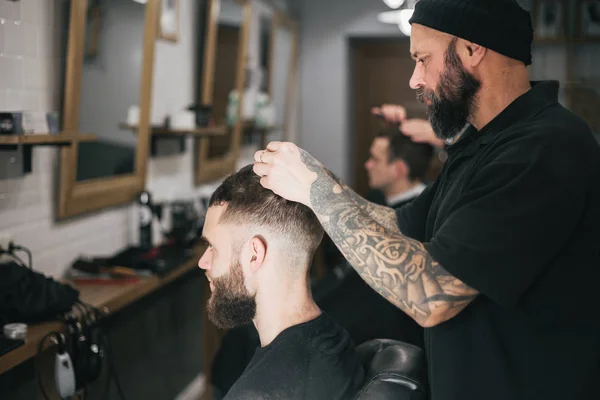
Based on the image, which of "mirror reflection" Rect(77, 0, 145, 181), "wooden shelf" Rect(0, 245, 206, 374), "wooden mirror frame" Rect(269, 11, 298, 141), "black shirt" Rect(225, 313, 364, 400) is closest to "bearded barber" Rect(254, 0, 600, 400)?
"black shirt" Rect(225, 313, 364, 400)

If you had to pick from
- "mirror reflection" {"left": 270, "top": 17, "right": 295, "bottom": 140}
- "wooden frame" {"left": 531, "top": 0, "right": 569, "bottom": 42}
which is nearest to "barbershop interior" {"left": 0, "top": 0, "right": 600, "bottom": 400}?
"mirror reflection" {"left": 270, "top": 17, "right": 295, "bottom": 140}

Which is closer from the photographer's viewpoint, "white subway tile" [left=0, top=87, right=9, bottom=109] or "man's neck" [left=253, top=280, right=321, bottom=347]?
"man's neck" [left=253, top=280, right=321, bottom=347]

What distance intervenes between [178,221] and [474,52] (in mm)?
2503

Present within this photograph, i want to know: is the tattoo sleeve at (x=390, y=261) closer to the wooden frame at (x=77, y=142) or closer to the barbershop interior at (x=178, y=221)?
the barbershop interior at (x=178, y=221)

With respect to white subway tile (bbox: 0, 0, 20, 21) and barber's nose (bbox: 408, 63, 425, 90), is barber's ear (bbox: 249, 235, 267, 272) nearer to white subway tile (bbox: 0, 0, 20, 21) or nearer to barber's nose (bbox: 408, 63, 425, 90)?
barber's nose (bbox: 408, 63, 425, 90)

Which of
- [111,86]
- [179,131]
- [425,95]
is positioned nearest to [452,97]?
[425,95]

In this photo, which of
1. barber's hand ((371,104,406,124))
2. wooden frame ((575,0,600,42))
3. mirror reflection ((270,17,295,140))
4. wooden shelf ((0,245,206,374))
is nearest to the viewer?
wooden shelf ((0,245,206,374))

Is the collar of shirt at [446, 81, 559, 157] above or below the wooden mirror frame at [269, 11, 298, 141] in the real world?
below

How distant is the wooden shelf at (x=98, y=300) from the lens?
1945mm

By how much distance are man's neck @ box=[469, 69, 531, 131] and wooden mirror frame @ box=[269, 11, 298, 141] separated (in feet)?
14.6

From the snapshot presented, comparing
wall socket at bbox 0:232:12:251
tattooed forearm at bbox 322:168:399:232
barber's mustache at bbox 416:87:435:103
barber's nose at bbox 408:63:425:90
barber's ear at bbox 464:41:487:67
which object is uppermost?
barber's ear at bbox 464:41:487:67

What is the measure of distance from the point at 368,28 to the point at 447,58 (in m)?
5.53

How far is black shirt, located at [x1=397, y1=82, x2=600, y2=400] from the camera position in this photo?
1.40 metres

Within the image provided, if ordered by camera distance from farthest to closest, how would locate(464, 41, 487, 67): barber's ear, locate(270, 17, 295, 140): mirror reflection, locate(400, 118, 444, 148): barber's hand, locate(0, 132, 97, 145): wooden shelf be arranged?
1. locate(270, 17, 295, 140): mirror reflection
2. locate(400, 118, 444, 148): barber's hand
3. locate(0, 132, 97, 145): wooden shelf
4. locate(464, 41, 487, 67): barber's ear
